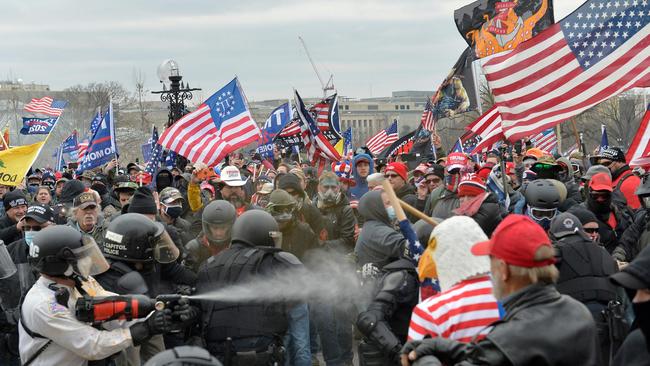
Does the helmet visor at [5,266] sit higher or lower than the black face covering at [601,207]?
lower

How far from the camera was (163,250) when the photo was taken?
6.64 m

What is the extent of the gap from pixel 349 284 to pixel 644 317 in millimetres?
4596

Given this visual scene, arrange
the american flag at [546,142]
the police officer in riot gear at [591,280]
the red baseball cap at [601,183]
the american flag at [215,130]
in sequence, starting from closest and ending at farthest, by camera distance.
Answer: the police officer in riot gear at [591,280]
the red baseball cap at [601,183]
the american flag at [215,130]
the american flag at [546,142]

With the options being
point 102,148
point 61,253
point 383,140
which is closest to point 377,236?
point 61,253

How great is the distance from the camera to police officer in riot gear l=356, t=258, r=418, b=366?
5516mm

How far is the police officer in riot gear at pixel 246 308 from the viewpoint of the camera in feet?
20.6

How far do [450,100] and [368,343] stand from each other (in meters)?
10.2

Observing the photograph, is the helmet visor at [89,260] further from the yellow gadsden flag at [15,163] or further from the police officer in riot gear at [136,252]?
the yellow gadsden flag at [15,163]

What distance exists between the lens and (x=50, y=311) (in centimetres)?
534

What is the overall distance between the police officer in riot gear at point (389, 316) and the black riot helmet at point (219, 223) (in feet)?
5.86

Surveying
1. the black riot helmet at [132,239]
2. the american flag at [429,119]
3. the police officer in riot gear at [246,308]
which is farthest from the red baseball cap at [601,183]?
the american flag at [429,119]

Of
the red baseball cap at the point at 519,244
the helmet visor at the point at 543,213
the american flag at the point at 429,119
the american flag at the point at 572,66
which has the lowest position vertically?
the helmet visor at the point at 543,213

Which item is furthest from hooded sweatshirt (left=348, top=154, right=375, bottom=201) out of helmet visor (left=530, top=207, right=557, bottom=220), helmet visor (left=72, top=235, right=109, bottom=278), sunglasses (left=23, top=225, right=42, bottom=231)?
helmet visor (left=72, top=235, right=109, bottom=278)

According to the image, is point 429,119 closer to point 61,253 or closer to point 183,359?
point 61,253
